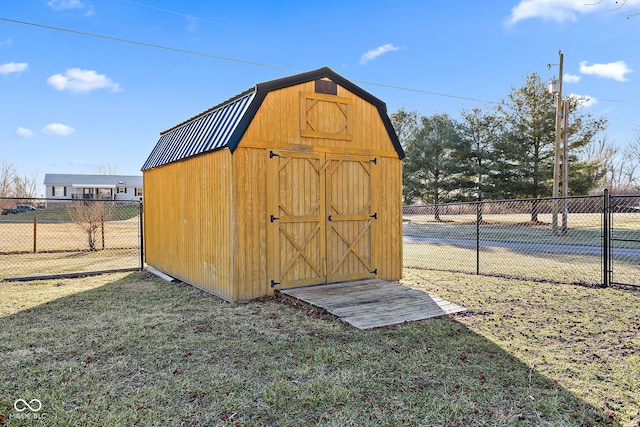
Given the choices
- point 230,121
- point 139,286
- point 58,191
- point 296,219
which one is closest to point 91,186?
point 58,191

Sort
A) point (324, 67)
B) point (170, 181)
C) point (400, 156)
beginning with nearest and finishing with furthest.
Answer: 1. point (324, 67)
2. point (400, 156)
3. point (170, 181)

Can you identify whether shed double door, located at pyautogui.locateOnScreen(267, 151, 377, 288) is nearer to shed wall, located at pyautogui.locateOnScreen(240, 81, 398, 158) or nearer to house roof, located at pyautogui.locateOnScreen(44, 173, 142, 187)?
shed wall, located at pyautogui.locateOnScreen(240, 81, 398, 158)

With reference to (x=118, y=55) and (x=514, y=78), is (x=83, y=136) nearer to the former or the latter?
(x=118, y=55)

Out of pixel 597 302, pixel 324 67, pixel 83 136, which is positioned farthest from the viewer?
pixel 83 136

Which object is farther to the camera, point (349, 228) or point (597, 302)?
point (349, 228)

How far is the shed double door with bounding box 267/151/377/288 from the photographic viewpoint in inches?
236

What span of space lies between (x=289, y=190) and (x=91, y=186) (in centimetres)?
4635

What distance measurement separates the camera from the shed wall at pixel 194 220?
588 centimetres

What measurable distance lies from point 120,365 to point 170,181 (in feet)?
16.6

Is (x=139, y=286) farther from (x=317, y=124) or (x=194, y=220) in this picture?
(x=317, y=124)

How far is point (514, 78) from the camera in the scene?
820 inches

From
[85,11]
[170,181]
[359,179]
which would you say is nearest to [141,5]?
[85,11]

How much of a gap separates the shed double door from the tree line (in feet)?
55.1

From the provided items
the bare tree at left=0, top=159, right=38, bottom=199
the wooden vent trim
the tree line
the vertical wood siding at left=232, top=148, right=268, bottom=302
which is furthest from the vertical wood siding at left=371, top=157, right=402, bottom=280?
the bare tree at left=0, top=159, right=38, bottom=199
